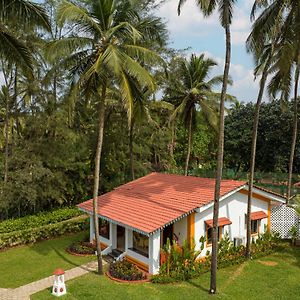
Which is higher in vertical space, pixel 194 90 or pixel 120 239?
pixel 194 90

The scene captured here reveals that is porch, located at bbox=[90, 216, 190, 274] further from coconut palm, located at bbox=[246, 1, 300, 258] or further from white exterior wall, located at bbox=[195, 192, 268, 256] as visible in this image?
coconut palm, located at bbox=[246, 1, 300, 258]

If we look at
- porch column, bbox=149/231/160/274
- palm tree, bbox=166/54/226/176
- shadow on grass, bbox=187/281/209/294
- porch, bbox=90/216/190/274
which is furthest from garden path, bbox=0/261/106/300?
palm tree, bbox=166/54/226/176

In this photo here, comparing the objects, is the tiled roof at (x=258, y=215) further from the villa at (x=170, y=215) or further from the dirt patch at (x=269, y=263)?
the dirt patch at (x=269, y=263)

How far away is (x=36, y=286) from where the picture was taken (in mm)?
13656

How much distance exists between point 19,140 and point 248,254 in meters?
14.1

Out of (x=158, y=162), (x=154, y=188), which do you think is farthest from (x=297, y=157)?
(x=154, y=188)

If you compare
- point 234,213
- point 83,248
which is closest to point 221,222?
point 234,213

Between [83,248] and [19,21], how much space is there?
10782 mm

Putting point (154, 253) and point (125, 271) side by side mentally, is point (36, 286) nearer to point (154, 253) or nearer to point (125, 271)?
point (125, 271)

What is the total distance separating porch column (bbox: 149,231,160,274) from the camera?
1438cm

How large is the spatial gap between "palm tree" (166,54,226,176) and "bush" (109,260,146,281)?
454 inches

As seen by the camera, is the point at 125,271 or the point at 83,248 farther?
the point at 83,248

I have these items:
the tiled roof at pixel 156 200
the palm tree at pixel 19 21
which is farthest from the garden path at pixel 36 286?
the palm tree at pixel 19 21

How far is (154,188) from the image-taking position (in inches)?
752
